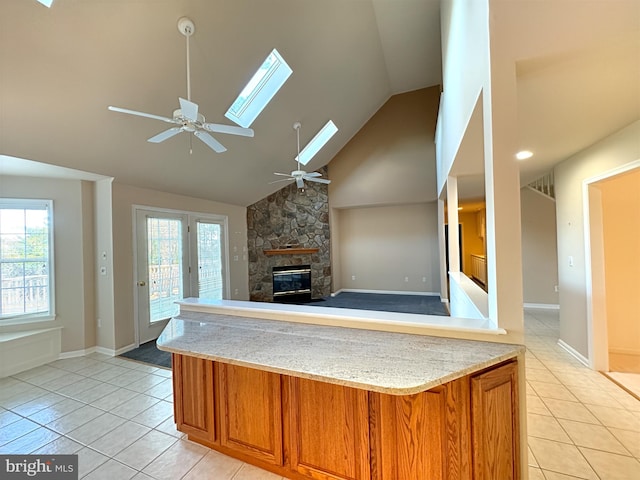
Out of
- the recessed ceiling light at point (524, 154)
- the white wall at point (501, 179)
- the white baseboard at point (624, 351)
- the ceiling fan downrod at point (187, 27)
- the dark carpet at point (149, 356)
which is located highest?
the ceiling fan downrod at point (187, 27)

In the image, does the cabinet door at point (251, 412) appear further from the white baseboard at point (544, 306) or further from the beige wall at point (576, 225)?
the white baseboard at point (544, 306)

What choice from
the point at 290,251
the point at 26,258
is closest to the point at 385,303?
the point at 290,251

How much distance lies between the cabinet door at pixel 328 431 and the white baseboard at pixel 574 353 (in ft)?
10.3

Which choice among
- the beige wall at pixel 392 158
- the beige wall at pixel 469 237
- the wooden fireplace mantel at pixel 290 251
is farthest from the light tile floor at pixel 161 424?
the beige wall at pixel 469 237

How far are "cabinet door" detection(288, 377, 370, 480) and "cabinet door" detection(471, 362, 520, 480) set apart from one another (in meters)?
0.54

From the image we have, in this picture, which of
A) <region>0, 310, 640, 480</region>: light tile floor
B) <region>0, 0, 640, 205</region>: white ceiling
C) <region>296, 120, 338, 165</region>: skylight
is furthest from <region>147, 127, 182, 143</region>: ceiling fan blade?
<region>296, 120, 338, 165</region>: skylight

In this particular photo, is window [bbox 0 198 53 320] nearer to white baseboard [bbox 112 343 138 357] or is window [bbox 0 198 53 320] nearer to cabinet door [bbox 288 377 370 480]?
white baseboard [bbox 112 343 138 357]

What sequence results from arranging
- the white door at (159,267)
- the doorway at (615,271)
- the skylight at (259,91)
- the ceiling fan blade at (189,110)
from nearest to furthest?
the ceiling fan blade at (189,110) < the doorway at (615,271) < the skylight at (259,91) < the white door at (159,267)

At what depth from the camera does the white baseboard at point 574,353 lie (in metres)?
3.02

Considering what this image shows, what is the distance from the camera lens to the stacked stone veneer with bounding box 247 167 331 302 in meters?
6.55

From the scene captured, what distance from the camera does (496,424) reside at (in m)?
1.40

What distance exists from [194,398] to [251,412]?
52cm

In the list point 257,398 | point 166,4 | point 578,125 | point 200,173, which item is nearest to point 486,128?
point 578,125

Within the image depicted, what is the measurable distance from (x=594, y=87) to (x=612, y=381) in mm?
2830
